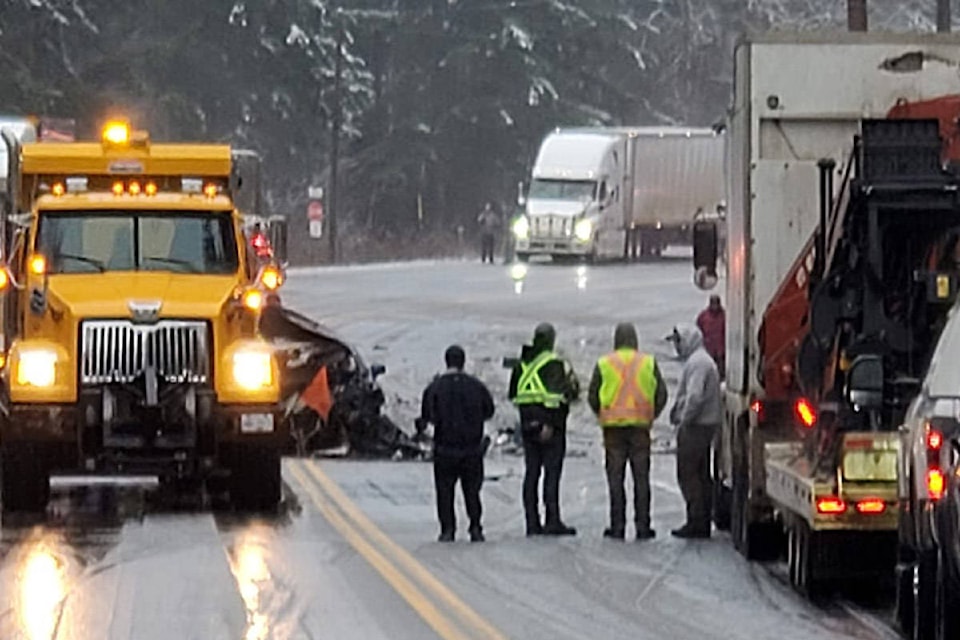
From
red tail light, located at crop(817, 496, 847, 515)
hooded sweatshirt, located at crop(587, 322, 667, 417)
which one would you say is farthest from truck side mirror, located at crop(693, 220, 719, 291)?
red tail light, located at crop(817, 496, 847, 515)

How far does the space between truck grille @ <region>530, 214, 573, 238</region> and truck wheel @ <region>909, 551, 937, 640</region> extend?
4883cm

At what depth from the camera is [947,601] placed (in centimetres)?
1235

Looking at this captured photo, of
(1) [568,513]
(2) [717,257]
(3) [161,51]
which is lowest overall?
(1) [568,513]

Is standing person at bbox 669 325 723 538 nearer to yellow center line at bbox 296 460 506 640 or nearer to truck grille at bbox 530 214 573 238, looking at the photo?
yellow center line at bbox 296 460 506 640

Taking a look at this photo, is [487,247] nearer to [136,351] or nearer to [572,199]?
[572,199]

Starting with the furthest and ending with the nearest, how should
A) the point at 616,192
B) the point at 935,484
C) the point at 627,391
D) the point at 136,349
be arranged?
the point at 616,192 < the point at 136,349 < the point at 627,391 < the point at 935,484

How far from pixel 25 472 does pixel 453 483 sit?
3.88m

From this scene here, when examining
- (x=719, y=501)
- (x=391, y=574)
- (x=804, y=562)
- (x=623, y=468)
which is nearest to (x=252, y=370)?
(x=623, y=468)

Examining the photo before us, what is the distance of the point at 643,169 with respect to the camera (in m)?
66.4

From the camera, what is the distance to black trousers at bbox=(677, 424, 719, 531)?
19.0 meters

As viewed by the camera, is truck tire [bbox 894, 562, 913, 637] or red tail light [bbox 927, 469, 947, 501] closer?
red tail light [bbox 927, 469, 947, 501]

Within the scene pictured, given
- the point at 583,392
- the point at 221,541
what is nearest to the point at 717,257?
the point at 221,541

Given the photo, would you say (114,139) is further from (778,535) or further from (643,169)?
(643,169)

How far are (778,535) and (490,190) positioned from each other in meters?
69.0
